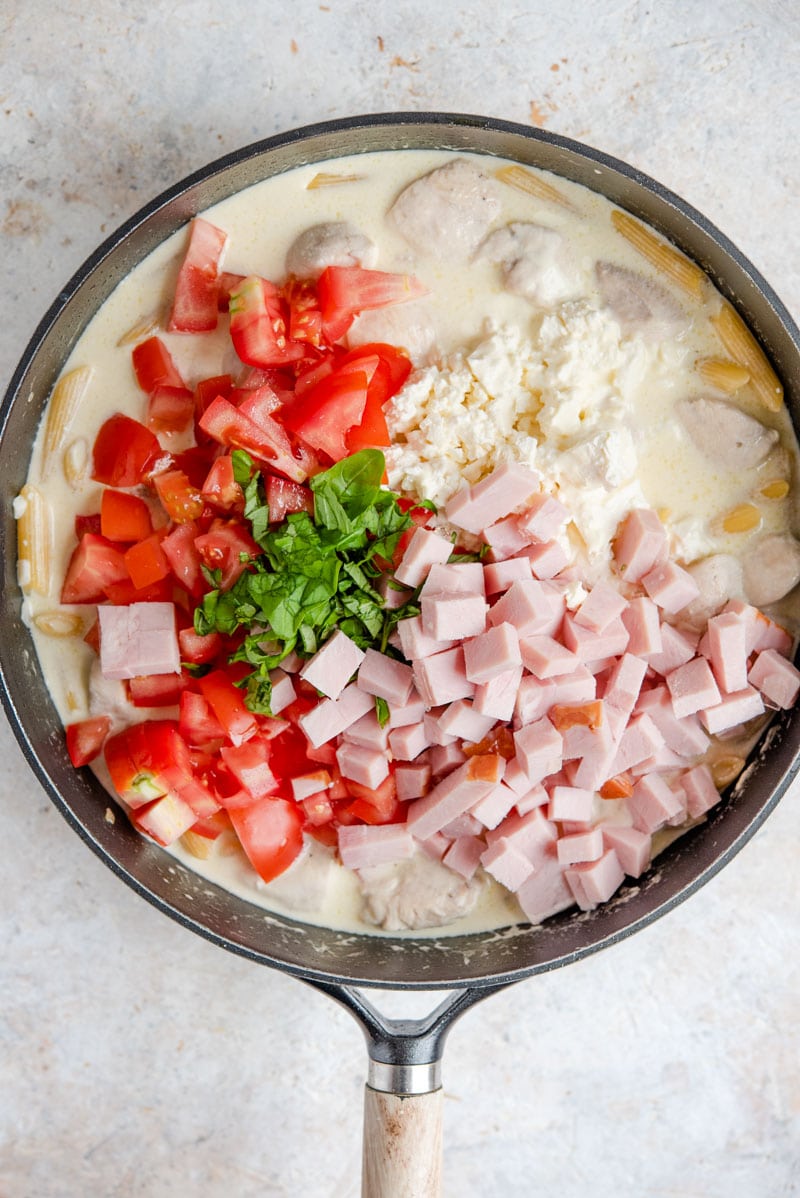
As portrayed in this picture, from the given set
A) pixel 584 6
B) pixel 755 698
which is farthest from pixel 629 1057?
pixel 584 6

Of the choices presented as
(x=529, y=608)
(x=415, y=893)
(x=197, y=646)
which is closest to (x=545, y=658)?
(x=529, y=608)

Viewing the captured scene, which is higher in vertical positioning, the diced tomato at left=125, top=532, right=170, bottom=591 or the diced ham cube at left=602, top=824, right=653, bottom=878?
the diced tomato at left=125, top=532, right=170, bottom=591

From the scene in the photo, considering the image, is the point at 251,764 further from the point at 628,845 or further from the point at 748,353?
the point at 748,353

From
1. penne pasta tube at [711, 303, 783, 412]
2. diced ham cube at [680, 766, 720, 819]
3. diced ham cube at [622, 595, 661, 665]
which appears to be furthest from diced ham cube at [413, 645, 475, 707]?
penne pasta tube at [711, 303, 783, 412]

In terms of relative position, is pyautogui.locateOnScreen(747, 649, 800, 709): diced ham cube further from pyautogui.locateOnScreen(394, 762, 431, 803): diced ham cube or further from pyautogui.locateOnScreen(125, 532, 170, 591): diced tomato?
pyautogui.locateOnScreen(125, 532, 170, 591): diced tomato

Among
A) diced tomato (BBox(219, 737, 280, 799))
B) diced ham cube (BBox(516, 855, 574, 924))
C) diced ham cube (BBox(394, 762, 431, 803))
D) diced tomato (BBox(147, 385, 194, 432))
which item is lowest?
diced ham cube (BBox(516, 855, 574, 924))

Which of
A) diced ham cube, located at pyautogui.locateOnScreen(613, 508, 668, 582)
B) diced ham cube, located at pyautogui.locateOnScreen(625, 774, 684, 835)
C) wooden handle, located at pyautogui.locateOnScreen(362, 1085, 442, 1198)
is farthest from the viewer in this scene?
diced ham cube, located at pyautogui.locateOnScreen(625, 774, 684, 835)

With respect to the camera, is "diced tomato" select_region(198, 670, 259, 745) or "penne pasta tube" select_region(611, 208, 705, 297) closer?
"diced tomato" select_region(198, 670, 259, 745)
